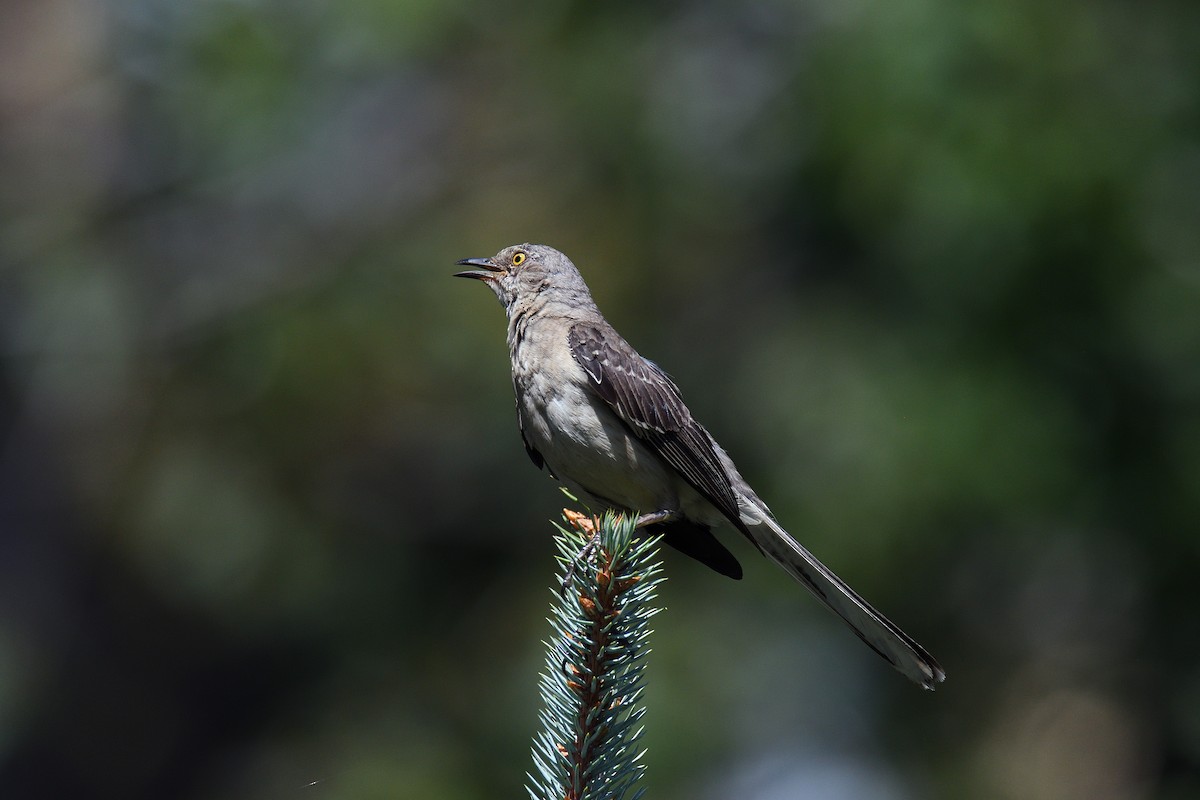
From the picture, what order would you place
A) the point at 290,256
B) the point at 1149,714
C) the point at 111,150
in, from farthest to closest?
the point at 111,150 → the point at 290,256 → the point at 1149,714

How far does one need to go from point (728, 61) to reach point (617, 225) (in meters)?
2.12

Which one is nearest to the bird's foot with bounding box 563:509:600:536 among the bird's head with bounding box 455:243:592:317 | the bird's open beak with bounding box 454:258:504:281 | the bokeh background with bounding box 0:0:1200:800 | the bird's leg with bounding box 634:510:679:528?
the bird's leg with bounding box 634:510:679:528

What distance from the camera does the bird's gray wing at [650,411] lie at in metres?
5.54

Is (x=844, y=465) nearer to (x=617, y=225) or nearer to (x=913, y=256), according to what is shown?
(x=913, y=256)

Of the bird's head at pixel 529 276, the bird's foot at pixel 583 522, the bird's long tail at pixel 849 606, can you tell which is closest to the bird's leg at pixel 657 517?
the bird's long tail at pixel 849 606

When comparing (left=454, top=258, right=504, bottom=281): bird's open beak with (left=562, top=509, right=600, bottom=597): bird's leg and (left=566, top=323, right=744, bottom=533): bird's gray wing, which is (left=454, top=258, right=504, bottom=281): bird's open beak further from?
(left=562, top=509, right=600, bottom=597): bird's leg

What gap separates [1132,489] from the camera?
8898 millimetres

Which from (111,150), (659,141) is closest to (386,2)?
(659,141)

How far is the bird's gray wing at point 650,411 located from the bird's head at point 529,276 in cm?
64

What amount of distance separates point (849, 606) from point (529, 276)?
8.77 ft

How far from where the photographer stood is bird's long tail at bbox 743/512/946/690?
4664 mm

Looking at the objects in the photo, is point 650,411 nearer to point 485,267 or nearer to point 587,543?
point 587,543

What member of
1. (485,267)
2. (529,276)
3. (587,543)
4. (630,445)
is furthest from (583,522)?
(485,267)

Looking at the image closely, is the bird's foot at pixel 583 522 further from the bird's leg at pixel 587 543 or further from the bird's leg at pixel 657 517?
the bird's leg at pixel 657 517
